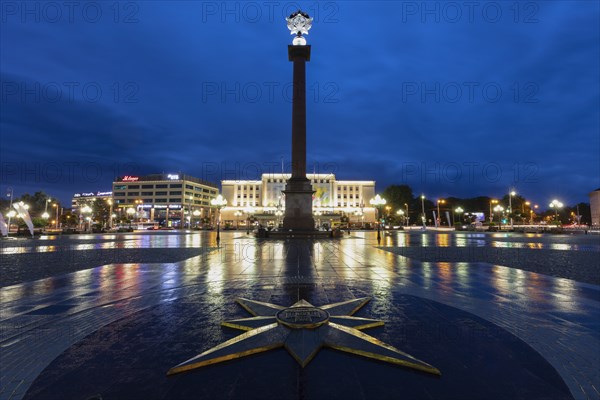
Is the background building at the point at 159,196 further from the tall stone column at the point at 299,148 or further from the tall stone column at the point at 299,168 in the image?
the tall stone column at the point at 299,168

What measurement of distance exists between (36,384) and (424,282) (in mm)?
8337

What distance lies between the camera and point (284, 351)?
3773 millimetres

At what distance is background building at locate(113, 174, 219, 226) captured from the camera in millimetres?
115625

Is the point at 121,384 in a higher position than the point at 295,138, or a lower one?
lower

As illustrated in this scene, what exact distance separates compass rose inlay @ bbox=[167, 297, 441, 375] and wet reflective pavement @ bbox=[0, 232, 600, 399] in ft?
0.32

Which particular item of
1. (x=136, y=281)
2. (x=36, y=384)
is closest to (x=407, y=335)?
(x=36, y=384)

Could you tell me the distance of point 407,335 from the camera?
14.4ft

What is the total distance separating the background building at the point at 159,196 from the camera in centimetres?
11562

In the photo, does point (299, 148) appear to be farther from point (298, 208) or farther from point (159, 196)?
point (159, 196)

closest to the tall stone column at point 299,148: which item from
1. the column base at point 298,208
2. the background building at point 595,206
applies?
the column base at point 298,208

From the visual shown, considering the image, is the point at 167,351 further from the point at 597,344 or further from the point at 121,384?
the point at 597,344

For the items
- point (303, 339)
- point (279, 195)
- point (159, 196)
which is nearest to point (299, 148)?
point (303, 339)

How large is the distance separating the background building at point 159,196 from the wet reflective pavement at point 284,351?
111m

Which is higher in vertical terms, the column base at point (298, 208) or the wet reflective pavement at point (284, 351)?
the column base at point (298, 208)
